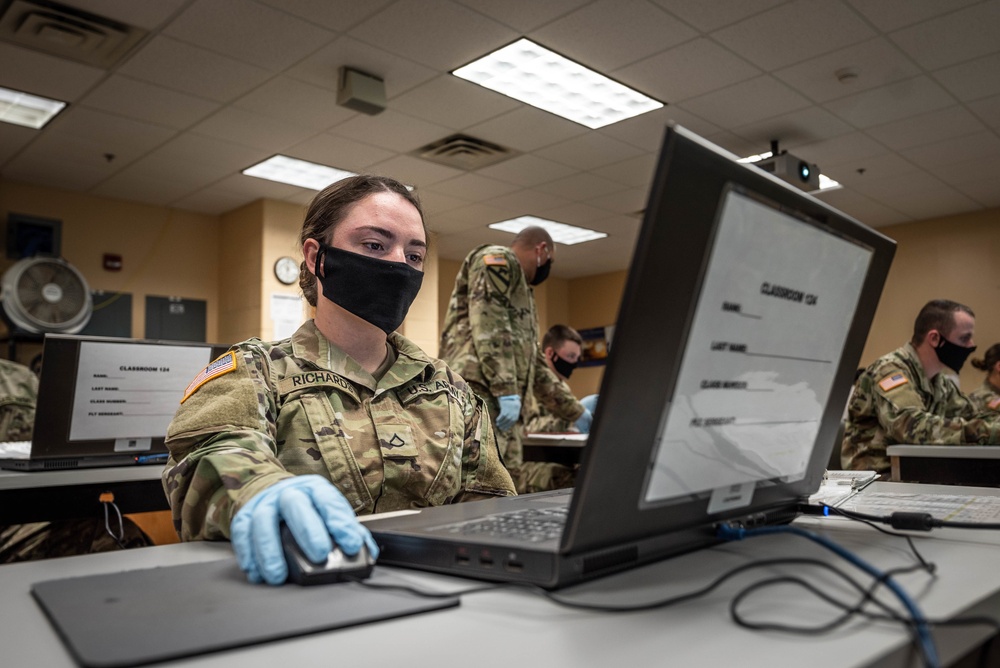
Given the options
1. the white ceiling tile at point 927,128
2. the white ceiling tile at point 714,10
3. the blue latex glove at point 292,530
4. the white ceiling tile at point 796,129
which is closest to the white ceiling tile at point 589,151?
the white ceiling tile at point 796,129

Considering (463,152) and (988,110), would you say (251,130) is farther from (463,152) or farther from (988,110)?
(988,110)

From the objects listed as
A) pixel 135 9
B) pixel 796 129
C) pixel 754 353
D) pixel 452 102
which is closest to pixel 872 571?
pixel 754 353

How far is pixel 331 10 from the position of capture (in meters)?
3.03

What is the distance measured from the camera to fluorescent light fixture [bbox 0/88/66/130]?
3.87 meters

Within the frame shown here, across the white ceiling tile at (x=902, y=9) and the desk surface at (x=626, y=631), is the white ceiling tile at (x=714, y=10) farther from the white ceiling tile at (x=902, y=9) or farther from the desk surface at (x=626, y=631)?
the desk surface at (x=626, y=631)

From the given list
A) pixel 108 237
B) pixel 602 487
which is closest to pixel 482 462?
pixel 602 487

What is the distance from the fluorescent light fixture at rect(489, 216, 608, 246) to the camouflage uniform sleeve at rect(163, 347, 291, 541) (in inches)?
209

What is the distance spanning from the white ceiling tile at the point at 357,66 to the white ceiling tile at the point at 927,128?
2708 millimetres

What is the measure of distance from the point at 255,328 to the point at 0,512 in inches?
159

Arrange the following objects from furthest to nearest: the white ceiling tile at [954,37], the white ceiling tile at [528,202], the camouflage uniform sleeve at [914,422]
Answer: the white ceiling tile at [528,202]
the white ceiling tile at [954,37]
the camouflage uniform sleeve at [914,422]

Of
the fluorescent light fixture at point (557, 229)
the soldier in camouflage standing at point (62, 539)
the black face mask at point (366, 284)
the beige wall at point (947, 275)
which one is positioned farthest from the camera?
the fluorescent light fixture at point (557, 229)

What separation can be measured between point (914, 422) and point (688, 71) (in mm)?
1915

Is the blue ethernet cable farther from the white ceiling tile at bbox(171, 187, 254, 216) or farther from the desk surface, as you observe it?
the white ceiling tile at bbox(171, 187, 254, 216)

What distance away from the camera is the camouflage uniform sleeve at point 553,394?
3465 mm
